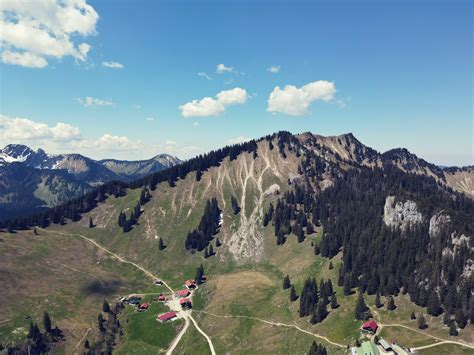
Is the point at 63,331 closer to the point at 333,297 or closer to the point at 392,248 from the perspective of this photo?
the point at 333,297

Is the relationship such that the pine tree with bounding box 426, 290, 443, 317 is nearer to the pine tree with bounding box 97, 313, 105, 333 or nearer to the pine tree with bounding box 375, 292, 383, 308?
the pine tree with bounding box 375, 292, 383, 308

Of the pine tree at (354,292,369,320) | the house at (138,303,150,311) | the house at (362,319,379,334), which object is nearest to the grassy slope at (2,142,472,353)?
the pine tree at (354,292,369,320)

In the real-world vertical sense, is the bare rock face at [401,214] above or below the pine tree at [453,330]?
above

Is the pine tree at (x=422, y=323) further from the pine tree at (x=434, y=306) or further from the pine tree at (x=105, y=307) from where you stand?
the pine tree at (x=105, y=307)

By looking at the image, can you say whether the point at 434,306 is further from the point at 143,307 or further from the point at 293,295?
the point at 143,307

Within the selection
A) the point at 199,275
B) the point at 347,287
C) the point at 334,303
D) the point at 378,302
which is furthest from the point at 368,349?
the point at 199,275

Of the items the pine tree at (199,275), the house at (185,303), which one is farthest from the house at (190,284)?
the house at (185,303)
